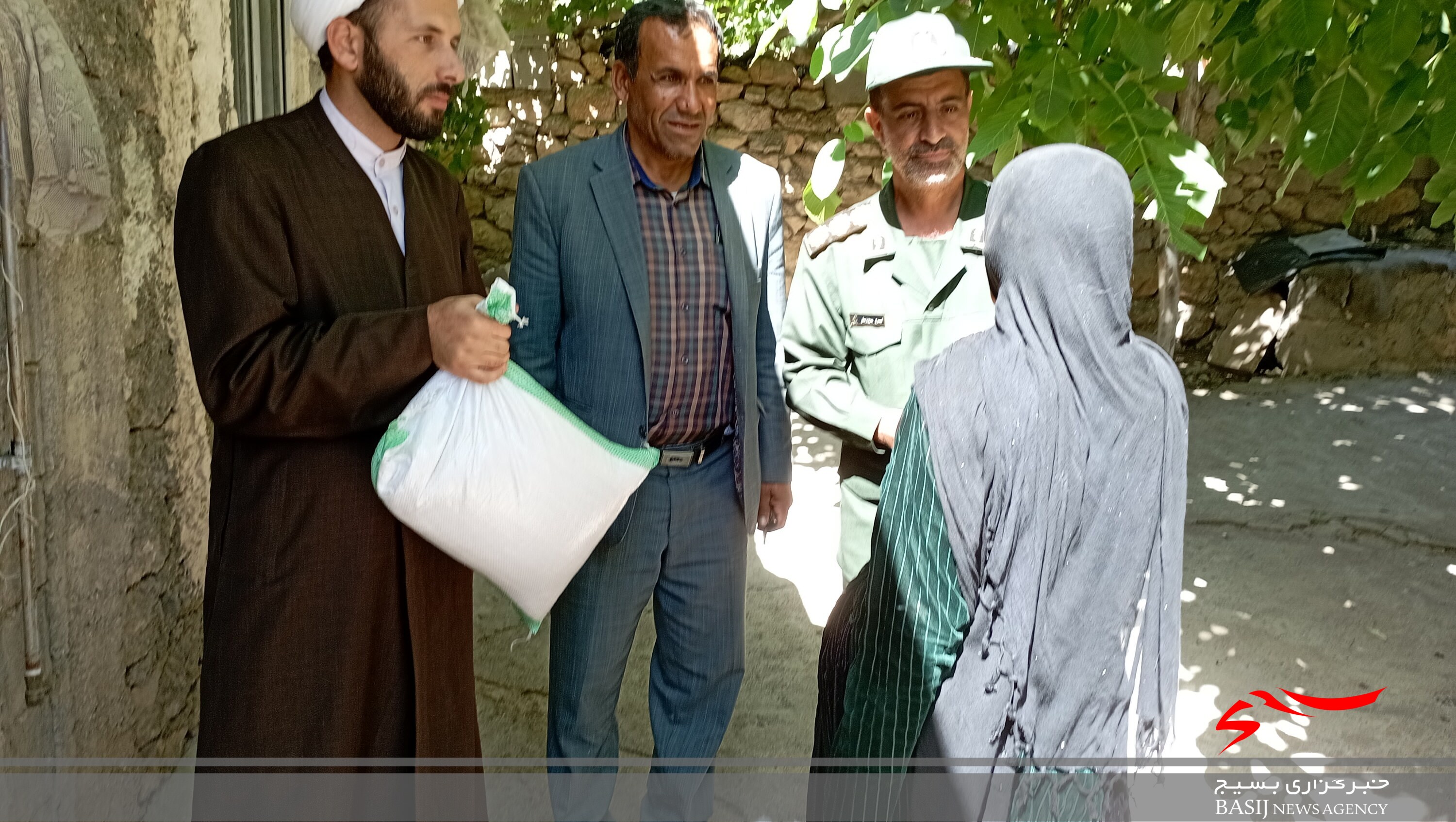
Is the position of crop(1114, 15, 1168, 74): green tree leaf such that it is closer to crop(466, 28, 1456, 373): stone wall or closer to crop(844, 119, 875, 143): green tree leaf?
crop(844, 119, 875, 143): green tree leaf

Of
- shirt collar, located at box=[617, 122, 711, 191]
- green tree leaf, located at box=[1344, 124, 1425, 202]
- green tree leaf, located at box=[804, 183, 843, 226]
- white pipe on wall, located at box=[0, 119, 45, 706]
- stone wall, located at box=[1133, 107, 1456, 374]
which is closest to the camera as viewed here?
white pipe on wall, located at box=[0, 119, 45, 706]

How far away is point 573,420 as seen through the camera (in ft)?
5.99

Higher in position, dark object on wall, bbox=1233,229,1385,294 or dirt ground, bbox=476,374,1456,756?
dark object on wall, bbox=1233,229,1385,294

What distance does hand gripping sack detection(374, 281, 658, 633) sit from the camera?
65.6 inches

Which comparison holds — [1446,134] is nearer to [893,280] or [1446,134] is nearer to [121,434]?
[893,280]

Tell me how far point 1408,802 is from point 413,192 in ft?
9.46

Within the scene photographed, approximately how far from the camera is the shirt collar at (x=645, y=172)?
236 cm

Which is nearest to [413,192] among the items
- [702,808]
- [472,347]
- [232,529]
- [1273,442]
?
[472,347]

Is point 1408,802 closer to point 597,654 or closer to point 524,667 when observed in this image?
point 597,654

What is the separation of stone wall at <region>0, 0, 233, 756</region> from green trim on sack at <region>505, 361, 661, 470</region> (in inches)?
37.2

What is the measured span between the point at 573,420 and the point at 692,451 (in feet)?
1.95

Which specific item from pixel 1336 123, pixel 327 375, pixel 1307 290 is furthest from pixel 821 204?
pixel 1307 290

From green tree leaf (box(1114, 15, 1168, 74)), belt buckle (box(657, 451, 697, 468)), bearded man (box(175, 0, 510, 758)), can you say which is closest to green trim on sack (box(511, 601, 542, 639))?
bearded man (box(175, 0, 510, 758))

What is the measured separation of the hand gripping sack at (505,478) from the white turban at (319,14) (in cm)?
54
